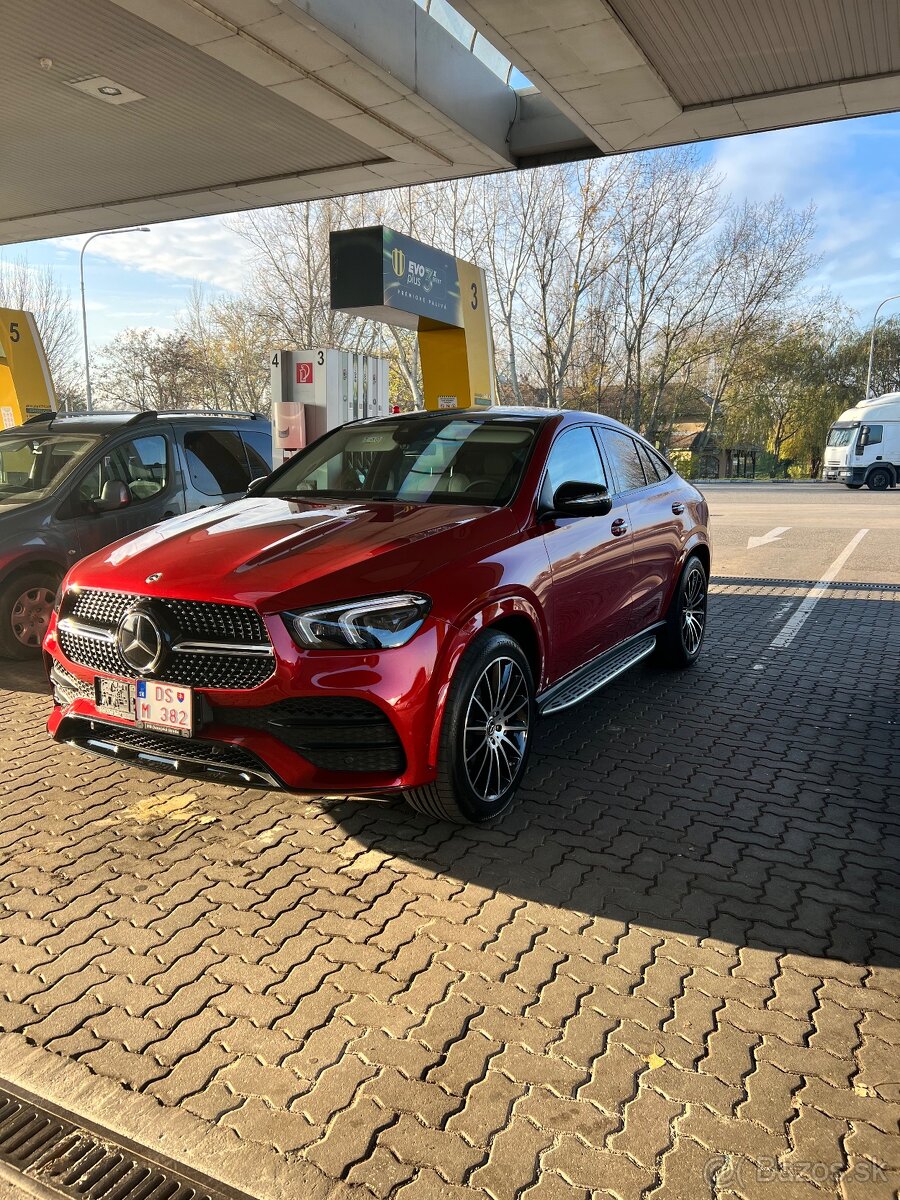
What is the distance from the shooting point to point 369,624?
3369 mm

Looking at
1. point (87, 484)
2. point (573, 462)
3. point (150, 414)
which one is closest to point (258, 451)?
point (150, 414)

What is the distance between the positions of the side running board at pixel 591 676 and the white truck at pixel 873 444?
31253 millimetres

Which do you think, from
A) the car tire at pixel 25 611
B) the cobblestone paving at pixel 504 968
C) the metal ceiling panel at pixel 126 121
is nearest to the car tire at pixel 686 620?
the cobblestone paving at pixel 504 968

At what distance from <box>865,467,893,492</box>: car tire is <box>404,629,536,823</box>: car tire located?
3347 centimetres

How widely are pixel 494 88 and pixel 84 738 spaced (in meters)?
10.2

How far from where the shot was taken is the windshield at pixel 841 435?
33688 mm

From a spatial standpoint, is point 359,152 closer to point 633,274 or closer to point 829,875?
point 829,875

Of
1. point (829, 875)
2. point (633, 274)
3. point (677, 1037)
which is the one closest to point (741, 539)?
point (829, 875)

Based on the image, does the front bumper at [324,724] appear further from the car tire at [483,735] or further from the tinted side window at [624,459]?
the tinted side window at [624,459]

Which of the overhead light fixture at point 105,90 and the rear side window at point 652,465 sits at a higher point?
the overhead light fixture at point 105,90

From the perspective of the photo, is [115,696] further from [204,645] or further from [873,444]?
[873,444]

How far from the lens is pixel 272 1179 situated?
6.82ft

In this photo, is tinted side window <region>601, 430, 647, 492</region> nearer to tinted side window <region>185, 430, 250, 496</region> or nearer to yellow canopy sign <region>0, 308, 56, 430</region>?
tinted side window <region>185, 430, 250, 496</region>

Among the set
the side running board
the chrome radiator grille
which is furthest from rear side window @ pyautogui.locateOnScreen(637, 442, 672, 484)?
the chrome radiator grille
